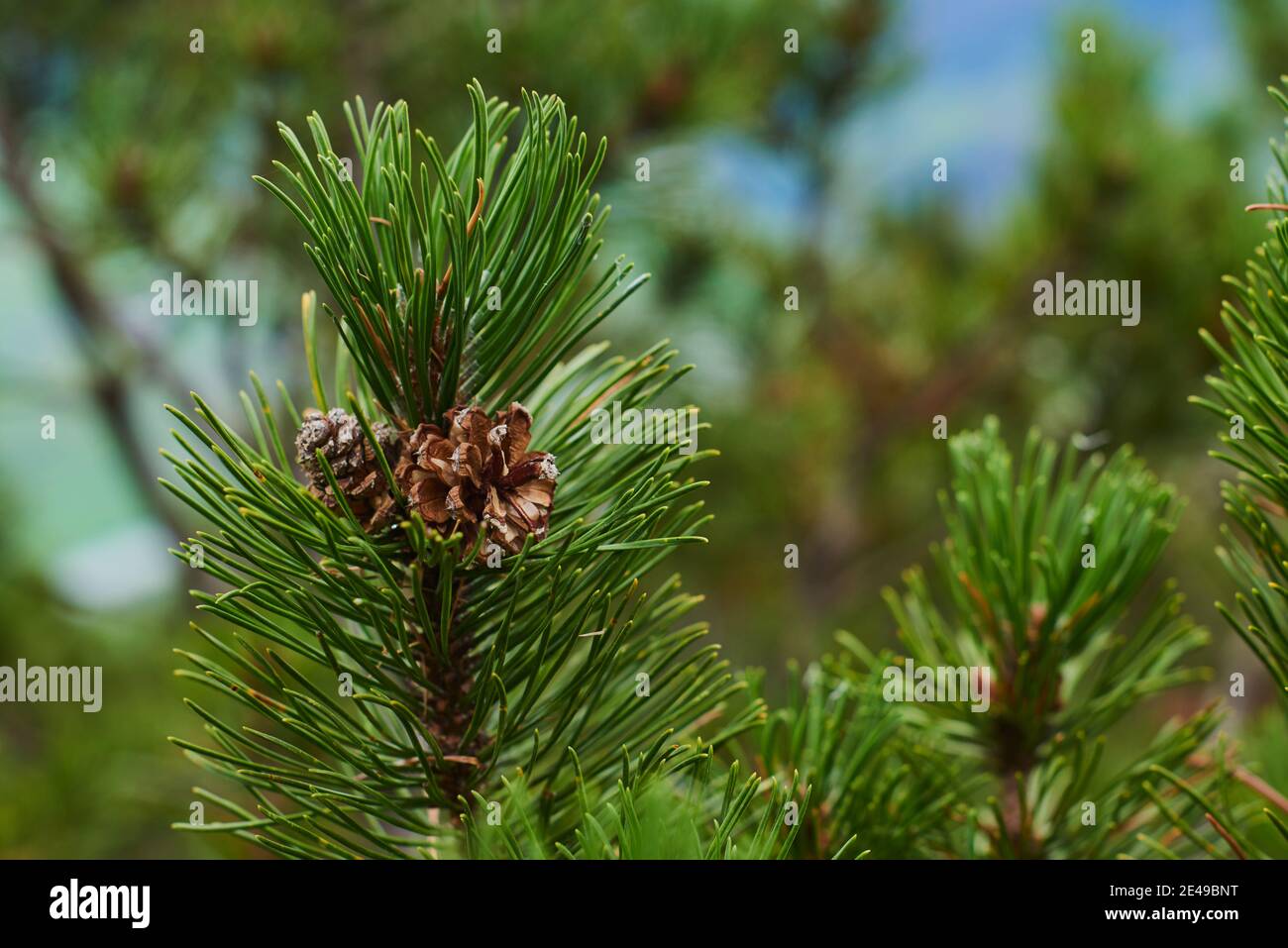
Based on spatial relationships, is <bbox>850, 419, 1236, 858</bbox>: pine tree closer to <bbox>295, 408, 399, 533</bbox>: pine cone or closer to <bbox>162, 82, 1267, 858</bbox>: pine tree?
<bbox>162, 82, 1267, 858</bbox>: pine tree

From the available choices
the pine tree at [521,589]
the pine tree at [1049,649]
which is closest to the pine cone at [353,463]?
the pine tree at [521,589]

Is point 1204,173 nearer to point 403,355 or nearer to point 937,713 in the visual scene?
point 937,713

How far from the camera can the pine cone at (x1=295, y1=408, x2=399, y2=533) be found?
0.23m

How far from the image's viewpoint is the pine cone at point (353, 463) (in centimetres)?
23

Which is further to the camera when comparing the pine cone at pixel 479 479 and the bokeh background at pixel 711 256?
the bokeh background at pixel 711 256

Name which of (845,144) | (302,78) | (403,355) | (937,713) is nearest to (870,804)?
(937,713)

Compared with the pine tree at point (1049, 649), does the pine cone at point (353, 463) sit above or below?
above

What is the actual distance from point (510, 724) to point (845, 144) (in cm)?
119

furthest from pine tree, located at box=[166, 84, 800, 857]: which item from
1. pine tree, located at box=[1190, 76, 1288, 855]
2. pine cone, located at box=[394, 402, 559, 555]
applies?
pine tree, located at box=[1190, 76, 1288, 855]

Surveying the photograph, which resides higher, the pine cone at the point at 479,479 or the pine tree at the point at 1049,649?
the pine cone at the point at 479,479

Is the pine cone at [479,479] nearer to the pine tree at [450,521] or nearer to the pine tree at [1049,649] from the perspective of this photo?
the pine tree at [450,521]

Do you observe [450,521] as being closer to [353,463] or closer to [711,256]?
[353,463]

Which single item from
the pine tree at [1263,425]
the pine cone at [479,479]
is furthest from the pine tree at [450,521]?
the pine tree at [1263,425]

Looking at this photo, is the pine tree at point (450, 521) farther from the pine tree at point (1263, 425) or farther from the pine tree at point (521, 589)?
the pine tree at point (1263, 425)
